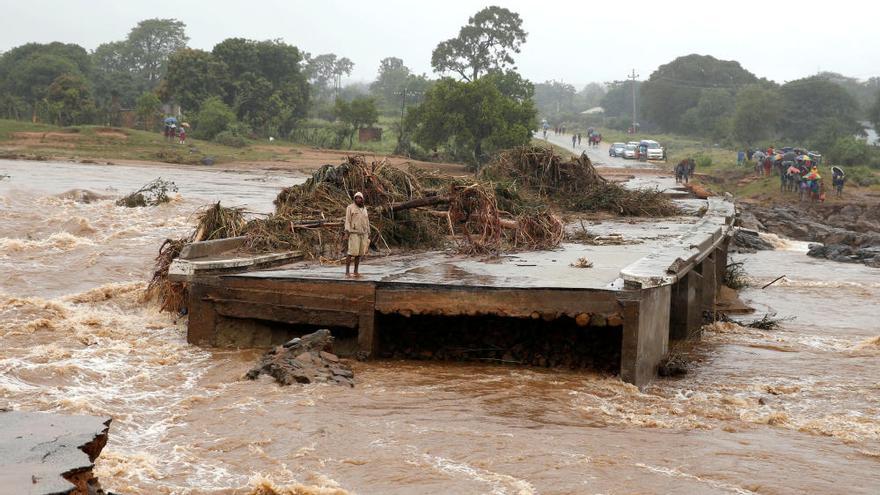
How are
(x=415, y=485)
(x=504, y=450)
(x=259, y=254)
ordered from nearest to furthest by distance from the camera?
(x=415, y=485) < (x=504, y=450) < (x=259, y=254)

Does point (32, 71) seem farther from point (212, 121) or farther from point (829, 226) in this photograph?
point (829, 226)

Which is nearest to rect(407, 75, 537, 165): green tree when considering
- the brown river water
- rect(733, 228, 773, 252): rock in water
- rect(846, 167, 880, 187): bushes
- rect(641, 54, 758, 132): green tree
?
rect(846, 167, 880, 187): bushes

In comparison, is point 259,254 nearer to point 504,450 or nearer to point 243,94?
point 504,450

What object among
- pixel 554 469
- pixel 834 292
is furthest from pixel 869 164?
pixel 554 469

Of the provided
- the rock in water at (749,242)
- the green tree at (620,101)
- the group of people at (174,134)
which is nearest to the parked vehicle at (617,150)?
the group of people at (174,134)

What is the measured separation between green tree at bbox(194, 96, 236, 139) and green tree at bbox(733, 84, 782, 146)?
106ft

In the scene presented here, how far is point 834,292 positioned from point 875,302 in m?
1.19

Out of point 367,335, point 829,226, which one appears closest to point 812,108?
point 829,226

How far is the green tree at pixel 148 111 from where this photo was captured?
1911 inches

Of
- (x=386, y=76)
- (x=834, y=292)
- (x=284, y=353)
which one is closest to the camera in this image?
(x=284, y=353)

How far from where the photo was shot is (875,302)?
17141 millimetres

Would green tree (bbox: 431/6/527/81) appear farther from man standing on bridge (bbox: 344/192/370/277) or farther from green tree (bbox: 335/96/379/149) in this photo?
man standing on bridge (bbox: 344/192/370/277)

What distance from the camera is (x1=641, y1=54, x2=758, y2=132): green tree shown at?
274 ft

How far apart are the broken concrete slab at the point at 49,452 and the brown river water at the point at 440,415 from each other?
122cm
